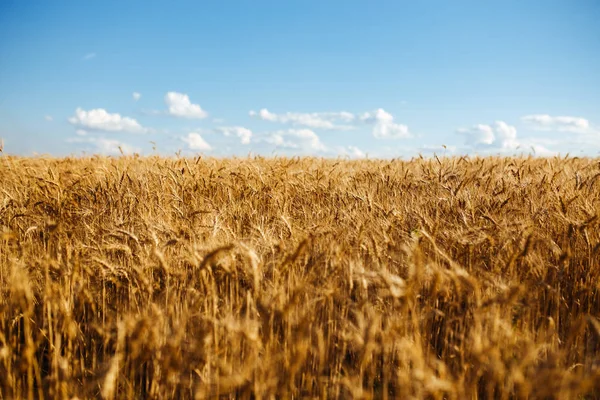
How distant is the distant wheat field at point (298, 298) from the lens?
4.41 ft

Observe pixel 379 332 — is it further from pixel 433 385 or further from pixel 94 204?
pixel 94 204

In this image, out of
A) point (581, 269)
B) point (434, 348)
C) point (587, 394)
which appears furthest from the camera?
point (581, 269)

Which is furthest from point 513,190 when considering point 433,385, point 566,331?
point 433,385

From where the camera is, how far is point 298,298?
1850mm

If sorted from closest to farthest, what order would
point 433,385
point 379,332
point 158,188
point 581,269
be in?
point 433,385, point 379,332, point 581,269, point 158,188

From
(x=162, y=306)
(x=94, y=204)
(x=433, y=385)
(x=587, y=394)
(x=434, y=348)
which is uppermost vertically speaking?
(x=94, y=204)

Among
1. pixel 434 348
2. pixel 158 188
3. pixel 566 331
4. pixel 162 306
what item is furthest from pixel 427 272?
pixel 158 188

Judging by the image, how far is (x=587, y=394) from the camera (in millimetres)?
1777

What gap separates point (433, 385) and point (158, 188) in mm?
3894

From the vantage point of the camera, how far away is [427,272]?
200cm

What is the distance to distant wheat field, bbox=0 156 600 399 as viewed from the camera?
134 cm

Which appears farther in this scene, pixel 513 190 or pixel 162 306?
pixel 513 190

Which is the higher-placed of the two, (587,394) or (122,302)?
(122,302)

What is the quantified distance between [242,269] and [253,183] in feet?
8.21
